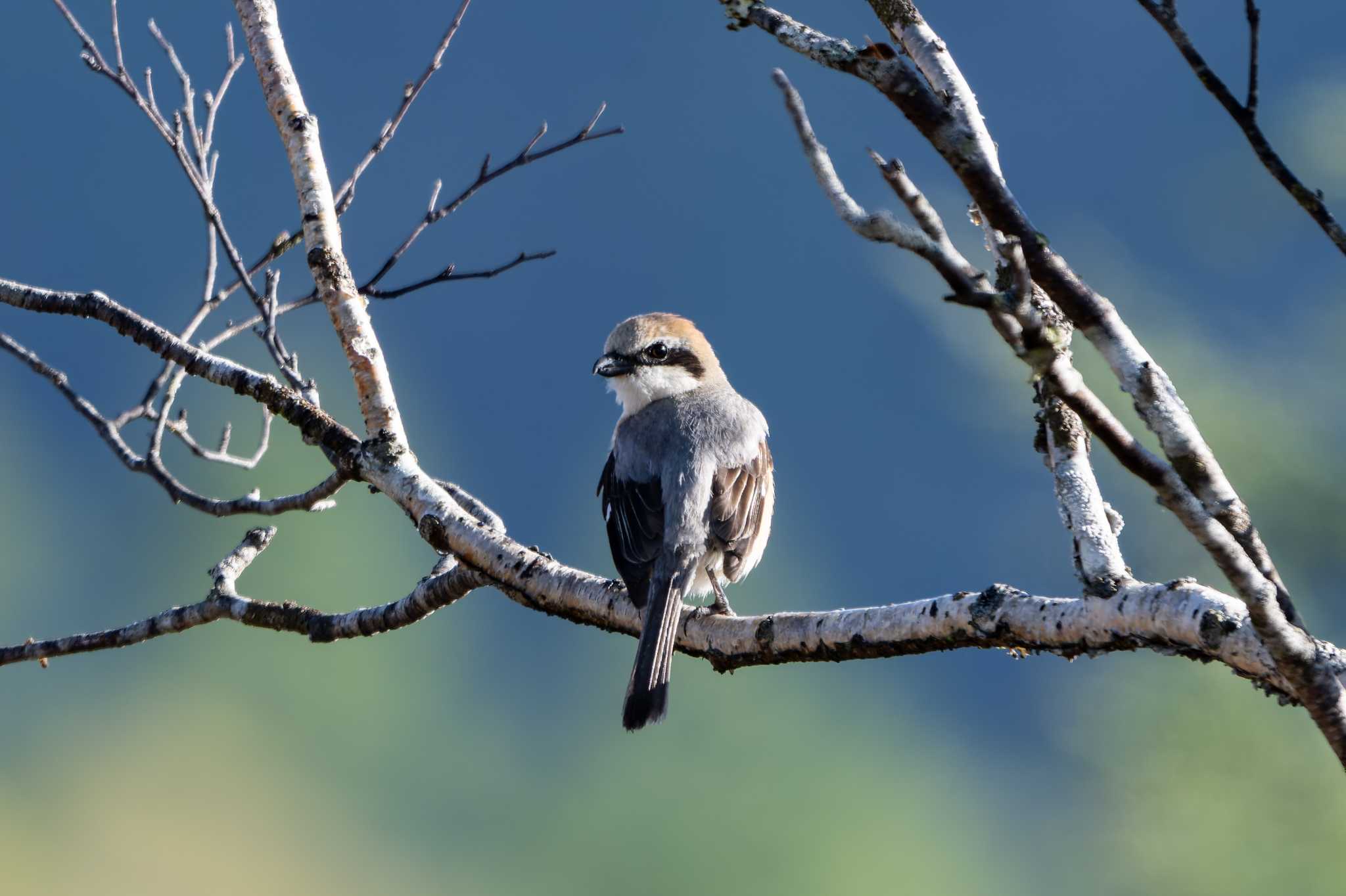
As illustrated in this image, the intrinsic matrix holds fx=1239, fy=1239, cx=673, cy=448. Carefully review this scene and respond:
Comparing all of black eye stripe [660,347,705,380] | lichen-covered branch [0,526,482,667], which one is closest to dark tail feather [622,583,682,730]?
lichen-covered branch [0,526,482,667]

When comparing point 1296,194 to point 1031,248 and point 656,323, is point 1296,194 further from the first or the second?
point 656,323

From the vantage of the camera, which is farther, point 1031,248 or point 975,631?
point 975,631

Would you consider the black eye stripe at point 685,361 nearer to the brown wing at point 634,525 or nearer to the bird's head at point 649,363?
the bird's head at point 649,363

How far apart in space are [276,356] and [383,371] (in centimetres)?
47

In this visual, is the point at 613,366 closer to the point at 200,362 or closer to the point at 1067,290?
the point at 200,362

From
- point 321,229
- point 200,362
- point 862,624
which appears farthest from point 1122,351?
point 200,362

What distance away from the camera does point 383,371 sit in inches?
125

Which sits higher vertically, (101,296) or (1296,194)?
(101,296)

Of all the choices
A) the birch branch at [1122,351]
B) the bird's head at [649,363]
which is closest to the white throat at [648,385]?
the bird's head at [649,363]

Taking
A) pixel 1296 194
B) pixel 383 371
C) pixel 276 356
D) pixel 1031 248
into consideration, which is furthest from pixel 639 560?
pixel 1296 194

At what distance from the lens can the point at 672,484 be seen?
369 cm

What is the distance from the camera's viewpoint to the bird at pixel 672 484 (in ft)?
Answer: 10.2

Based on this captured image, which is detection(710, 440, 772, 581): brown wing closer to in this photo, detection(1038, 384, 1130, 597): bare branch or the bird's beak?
the bird's beak

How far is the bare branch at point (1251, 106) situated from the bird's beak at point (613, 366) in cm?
269
